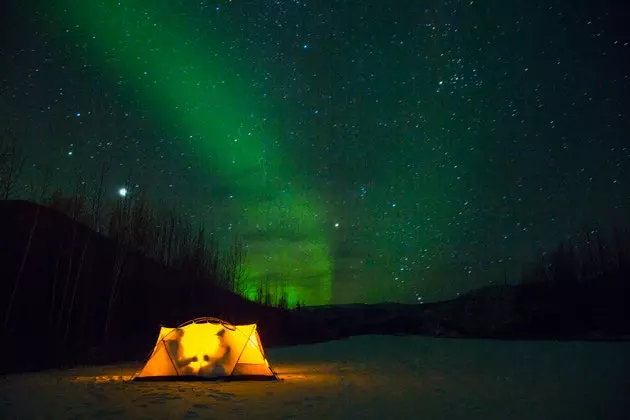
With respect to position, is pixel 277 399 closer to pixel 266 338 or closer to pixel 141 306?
pixel 141 306

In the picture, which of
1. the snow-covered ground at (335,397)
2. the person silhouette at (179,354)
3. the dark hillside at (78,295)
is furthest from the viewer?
the dark hillside at (78,295)

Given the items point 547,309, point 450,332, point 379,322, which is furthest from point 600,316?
point 379,322

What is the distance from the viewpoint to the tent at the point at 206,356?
1374 cm

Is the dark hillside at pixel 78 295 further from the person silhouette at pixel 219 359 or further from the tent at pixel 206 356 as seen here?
the person silhouette at pixel 219 359

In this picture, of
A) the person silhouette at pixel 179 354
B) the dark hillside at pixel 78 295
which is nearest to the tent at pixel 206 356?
the person silhouette at pixel 179 354

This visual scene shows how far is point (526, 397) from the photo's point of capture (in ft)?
34.2

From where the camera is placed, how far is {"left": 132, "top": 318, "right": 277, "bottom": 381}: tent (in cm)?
1374

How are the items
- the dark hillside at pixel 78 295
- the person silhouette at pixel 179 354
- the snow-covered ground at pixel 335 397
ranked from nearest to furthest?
the snow-covered ground at pixel 335 397, the person silhouette at pixel 179 354, the dark hillside at pixel 78 295

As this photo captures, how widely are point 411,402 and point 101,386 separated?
7433 mm

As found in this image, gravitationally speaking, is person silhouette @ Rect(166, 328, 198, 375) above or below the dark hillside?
below

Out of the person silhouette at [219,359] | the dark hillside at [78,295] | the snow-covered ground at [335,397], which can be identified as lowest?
the snow-covered ground at [335,397]

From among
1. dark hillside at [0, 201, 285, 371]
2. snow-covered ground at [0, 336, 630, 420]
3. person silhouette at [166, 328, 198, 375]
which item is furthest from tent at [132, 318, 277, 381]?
dark hillside at [0, 201, 285, 371]

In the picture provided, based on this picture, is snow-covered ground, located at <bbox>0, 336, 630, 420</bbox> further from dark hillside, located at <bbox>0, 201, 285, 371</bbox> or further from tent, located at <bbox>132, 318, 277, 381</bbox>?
dark hillside, located at <bbox>0, 201, 285, 371</bbox>

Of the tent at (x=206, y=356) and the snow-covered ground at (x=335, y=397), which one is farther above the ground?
the tent at (x=206, y=356)
